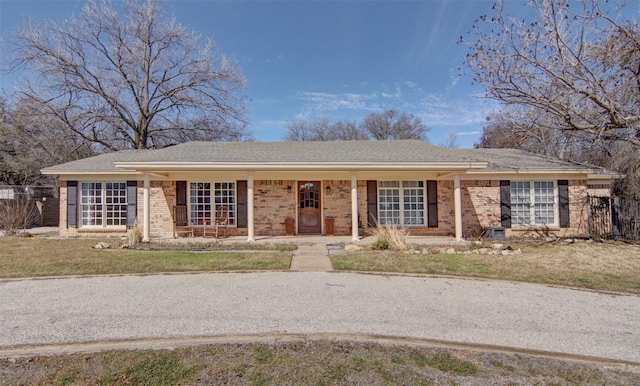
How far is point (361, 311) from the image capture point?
438cm

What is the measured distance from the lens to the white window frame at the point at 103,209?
12.1 m

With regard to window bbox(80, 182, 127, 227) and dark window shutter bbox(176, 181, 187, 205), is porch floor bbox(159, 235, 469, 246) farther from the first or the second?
window bbox(80, 182, 127, 227)

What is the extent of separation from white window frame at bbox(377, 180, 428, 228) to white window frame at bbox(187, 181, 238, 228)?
556 cm

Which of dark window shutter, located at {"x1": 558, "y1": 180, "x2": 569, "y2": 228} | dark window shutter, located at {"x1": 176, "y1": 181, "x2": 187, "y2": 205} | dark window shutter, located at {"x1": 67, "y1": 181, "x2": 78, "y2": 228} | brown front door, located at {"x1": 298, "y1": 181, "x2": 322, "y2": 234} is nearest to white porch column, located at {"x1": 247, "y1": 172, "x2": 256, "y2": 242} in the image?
brown front door, located at {"x1": 298, "y1": 181, "x2": 322, "y2": 234}

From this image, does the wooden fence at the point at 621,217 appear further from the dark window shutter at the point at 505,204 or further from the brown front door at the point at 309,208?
the brown front door at the point at 309,208

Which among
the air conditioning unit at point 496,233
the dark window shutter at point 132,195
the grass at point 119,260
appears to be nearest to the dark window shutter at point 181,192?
the dark window shutter at point 132,195

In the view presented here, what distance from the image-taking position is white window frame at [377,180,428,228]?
1223 cm

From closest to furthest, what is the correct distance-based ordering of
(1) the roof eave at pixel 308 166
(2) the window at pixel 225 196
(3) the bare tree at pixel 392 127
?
(1) the roof eave at pixel 308 166 → (2) the window at pixel 225 196 → (3) the bare tree at pixel 392 127

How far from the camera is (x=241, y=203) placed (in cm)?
1199

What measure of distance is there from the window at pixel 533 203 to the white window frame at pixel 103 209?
14782 mm

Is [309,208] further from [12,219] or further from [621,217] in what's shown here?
[12,219]

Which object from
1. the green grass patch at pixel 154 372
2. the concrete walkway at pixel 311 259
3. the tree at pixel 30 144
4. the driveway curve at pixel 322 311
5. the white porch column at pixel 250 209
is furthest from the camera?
the tree at pixel 30 144

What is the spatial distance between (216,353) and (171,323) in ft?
3.60

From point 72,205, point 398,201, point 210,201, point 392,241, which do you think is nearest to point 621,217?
point 398,201
